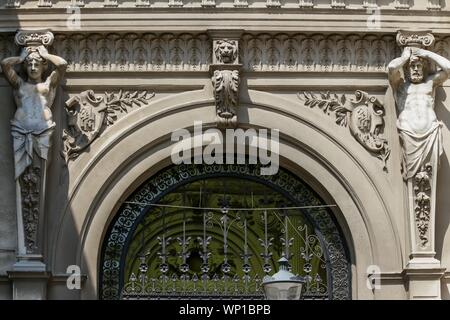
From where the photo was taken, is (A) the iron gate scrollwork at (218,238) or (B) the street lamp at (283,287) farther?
(A) the iron gate scrollwork at (218,238)

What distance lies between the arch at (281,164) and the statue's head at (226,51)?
446 millimetres

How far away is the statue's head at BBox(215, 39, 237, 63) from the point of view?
1393cm

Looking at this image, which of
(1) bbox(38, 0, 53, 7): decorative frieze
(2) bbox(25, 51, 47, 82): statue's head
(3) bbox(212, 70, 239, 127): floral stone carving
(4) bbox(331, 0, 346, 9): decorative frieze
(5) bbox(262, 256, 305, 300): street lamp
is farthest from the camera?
(4) bbox(331, 0, 346, 9): decorative frieze

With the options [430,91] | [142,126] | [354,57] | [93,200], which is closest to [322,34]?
[354,57]

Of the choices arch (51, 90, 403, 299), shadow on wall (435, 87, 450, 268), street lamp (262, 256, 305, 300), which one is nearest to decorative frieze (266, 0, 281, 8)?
arch (51, 90, 403, 299)

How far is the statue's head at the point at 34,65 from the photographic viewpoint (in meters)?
13.7

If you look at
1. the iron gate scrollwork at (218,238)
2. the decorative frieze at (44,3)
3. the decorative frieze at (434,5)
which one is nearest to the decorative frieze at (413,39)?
the decorative frieze at (434,5)

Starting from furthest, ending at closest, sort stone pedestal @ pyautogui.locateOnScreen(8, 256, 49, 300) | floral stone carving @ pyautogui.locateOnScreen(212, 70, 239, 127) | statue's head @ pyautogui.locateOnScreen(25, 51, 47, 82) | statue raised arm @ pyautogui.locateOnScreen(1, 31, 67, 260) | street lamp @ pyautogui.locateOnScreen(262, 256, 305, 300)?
floral stone carving @ pyautogui.locateOnScreen(212, 70, 239, 127)
statue's head @ pyautogui.locateOnScreen(25, 51, 47, 82)
statue raised arm @ pyautogui.locateOnScreen(1, 31, 67, 260)
stone pedestal @ pyautogui.locateOnScreen(8, 256, 49, 300)
street lamp @ pyautogui.locateOnScreen(262, 256, 305, 300)

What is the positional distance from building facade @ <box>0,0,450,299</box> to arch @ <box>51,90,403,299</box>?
0.02m

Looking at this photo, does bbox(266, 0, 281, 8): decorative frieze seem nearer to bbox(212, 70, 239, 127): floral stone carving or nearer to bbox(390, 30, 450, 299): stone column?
bbox(212, 70, 239, 127): floral stone carving

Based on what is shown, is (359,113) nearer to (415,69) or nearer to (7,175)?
(415,69)

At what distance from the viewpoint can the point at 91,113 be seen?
13.9 meters

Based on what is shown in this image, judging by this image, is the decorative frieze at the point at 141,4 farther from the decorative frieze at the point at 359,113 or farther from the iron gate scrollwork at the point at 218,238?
the decorative frieze at the point at 359,113

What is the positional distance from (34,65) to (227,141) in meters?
2.25
